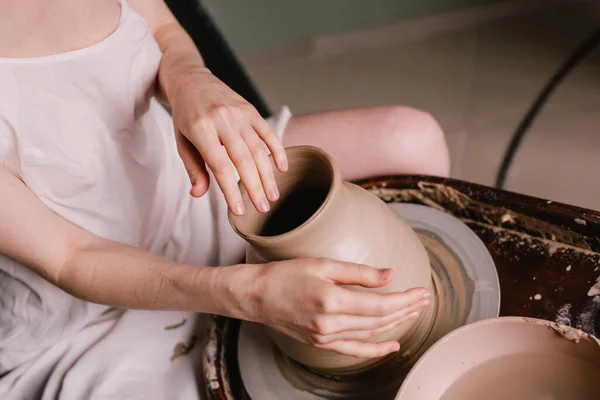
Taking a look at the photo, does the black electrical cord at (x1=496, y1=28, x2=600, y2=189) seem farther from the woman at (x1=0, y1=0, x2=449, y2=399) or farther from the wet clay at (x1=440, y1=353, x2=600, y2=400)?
the wet clay at (x1=440, y1=353, x2=600, y2=400)

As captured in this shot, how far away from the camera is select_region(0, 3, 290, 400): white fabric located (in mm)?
848

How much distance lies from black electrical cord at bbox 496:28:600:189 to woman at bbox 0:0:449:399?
954 millimetres

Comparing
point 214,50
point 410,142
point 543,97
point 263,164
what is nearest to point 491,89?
point 543,97

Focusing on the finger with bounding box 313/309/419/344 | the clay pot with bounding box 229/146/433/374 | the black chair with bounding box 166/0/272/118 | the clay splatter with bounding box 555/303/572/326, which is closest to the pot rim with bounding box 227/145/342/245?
the clay pot with bounding box 229/146/433/374

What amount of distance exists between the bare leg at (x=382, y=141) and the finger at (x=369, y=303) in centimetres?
41

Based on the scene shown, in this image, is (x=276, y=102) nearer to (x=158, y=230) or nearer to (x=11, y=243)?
(x=158, y=230)

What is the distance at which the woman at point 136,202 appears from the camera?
0.68 m

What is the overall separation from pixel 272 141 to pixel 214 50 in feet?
3.07

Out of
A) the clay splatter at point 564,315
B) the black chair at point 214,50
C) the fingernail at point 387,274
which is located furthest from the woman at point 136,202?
the black chair at point 214,50

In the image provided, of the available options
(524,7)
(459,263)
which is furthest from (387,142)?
(524,7)

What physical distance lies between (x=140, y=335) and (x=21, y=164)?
0.32 m

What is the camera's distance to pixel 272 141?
71 cm

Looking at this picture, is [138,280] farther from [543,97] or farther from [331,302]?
[543,97]

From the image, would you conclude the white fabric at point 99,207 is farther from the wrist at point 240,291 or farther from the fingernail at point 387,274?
the fingernail at point 387,274
